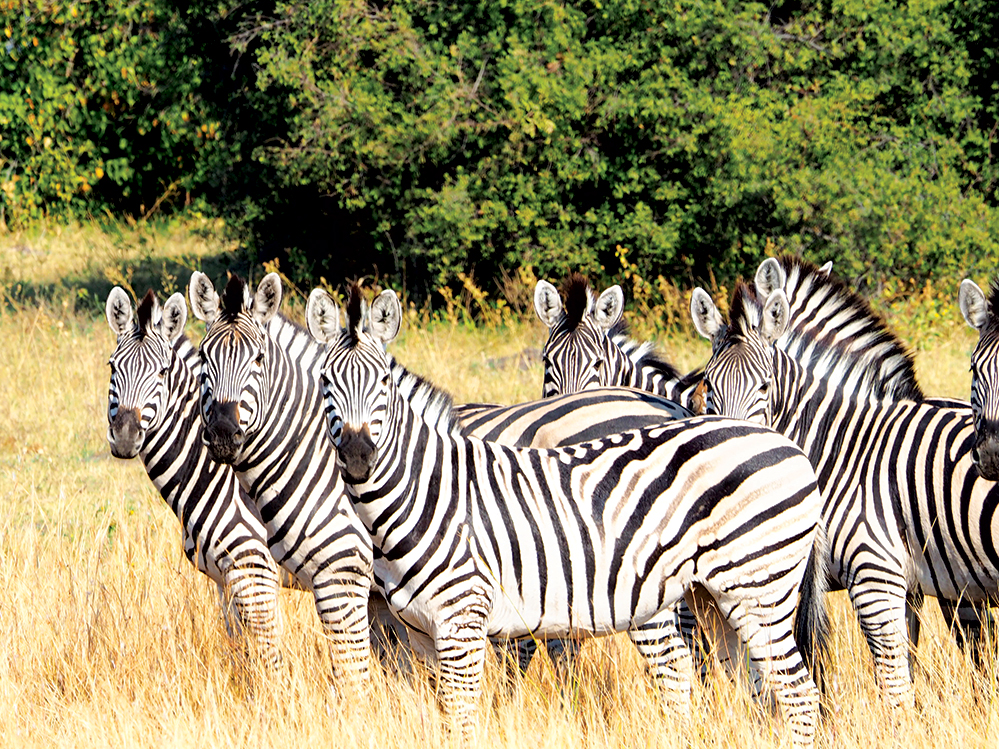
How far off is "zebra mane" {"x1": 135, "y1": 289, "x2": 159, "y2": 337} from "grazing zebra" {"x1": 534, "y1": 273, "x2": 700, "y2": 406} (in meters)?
2.27

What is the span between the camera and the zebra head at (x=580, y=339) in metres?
6.16

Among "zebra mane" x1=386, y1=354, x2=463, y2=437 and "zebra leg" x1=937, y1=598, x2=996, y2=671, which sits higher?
"zebra mane" x1=386, y1=354, x2=463, y2=437

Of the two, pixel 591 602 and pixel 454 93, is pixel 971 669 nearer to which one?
pixel 591 602

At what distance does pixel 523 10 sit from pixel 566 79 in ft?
2.84

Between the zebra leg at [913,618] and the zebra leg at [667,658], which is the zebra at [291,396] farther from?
the zebra leg at [913,618]

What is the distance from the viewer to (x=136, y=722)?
13.5 feet

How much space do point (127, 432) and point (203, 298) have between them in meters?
0.69

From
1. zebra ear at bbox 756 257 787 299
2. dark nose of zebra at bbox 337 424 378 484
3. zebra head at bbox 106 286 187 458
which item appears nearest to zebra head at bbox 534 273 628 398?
zebra ear at bbox 756 257 787 299

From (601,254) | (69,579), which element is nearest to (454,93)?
(601,254)

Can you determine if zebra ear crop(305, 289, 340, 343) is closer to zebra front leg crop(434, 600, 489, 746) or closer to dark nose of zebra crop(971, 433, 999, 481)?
zebra front leg crop(434, 600, 489, 746)

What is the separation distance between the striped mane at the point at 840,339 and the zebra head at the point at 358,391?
1.76 metres

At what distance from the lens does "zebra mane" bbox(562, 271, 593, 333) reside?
639cm

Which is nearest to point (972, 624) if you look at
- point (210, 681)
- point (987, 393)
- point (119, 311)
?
point (987, 393)

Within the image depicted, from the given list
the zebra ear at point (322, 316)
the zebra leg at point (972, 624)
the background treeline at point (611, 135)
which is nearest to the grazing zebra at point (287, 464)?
the zebra ear at point (322, 316)
